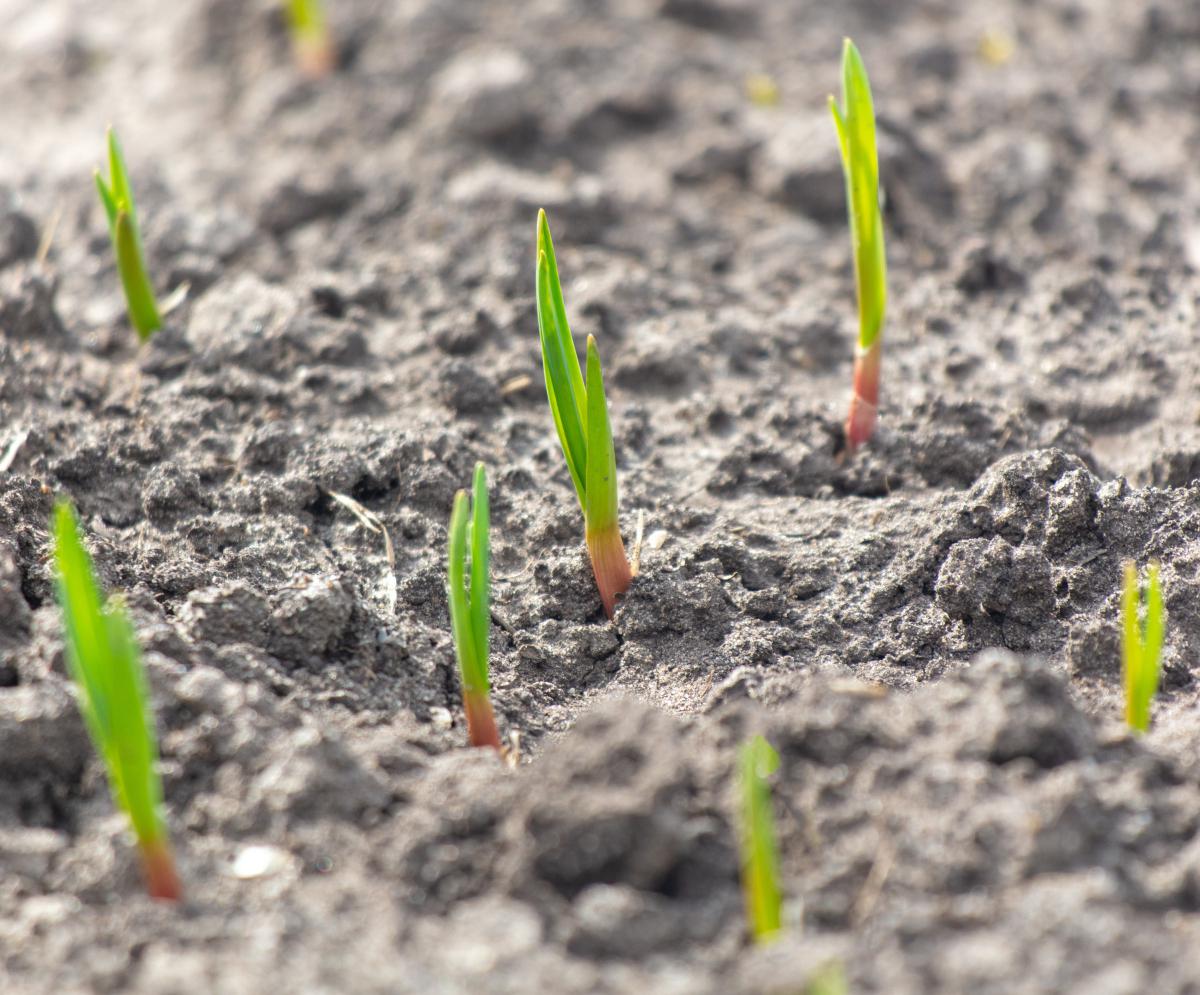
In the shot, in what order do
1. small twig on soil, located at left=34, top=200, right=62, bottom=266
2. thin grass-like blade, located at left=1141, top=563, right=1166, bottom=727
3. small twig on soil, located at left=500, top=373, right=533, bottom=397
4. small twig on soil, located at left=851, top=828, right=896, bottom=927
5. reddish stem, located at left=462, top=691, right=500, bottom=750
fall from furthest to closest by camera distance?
small twig on soil, located at left=34, top=200, right=62, bottom=266 < small twig on soil, located at left=500, top=373, right=533, bottom=397 < reddish stem, located at left=462, top=691, right=500, bottom=750 < thin grass-like blade, located at left=1141, top=563, right=1166, bottom=727 < small twig on soil, located at left=851, top=828, right=896, bottom=927

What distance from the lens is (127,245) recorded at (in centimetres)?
210

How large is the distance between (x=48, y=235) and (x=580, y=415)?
1361 mm

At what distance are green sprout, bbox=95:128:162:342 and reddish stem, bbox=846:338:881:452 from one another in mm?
1165

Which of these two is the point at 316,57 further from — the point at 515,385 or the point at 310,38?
the point at 515,385

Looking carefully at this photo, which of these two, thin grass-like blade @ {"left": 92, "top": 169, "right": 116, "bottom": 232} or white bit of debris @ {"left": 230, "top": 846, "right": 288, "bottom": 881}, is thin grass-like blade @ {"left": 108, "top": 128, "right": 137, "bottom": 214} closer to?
thin grass-like blade @ {"left": 92, "top": 169, "right": 116, "bottom": 232}

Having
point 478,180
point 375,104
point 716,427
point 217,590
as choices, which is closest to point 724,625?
point 716,427

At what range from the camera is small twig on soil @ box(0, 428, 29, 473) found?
6.01ft

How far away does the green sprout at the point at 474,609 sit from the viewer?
1347 mm

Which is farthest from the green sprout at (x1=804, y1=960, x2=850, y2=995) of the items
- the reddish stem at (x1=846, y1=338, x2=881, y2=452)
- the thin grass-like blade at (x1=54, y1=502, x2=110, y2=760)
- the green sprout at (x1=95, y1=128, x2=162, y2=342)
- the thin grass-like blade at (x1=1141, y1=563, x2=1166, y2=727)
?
the green sprout at (x1=95, y1=128, x2=162, y2=342)

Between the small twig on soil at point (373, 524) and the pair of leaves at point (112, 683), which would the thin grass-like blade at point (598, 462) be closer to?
the small twig on soil at point (373, 524)

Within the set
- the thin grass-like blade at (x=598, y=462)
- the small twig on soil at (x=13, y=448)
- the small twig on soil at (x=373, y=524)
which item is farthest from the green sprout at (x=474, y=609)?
the small twig on soil at (x=13, y=448)

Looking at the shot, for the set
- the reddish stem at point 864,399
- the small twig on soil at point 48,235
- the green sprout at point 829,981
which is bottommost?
the green sprout at point 829,981

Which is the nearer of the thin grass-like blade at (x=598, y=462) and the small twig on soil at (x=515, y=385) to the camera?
the thin grass-like blade at (x=598, y=462)

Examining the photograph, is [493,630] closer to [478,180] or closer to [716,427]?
[716,427]
